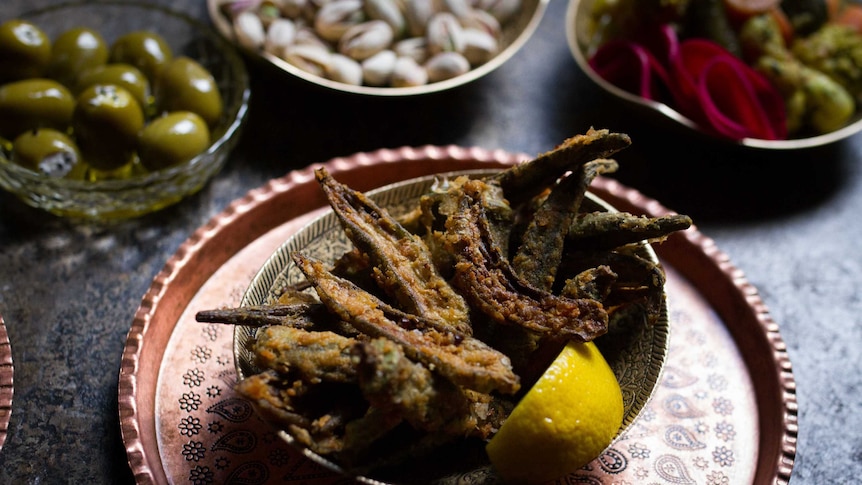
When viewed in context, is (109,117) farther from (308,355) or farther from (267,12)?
(308,355)

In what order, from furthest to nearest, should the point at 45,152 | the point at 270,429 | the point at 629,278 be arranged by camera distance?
the point at 45,152 → the point at 629,278 → the point at 270,429

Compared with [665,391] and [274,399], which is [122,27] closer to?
[274,399]

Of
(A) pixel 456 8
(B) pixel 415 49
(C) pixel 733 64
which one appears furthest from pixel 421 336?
(C) pixel 733 64

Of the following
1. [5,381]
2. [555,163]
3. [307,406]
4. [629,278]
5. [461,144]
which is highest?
[555,163]

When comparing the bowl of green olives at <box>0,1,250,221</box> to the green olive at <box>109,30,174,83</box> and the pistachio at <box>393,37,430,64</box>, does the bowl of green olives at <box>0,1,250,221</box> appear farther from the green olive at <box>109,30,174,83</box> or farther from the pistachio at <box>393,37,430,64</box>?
the pistachio at <box>393,37,430,64</box>

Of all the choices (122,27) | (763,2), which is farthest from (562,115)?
(122,27)

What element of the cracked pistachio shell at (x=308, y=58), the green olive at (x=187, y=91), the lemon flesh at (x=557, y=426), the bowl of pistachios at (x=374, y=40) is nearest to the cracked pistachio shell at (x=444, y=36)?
the bowl of pistachios at (x=374, y=40)
